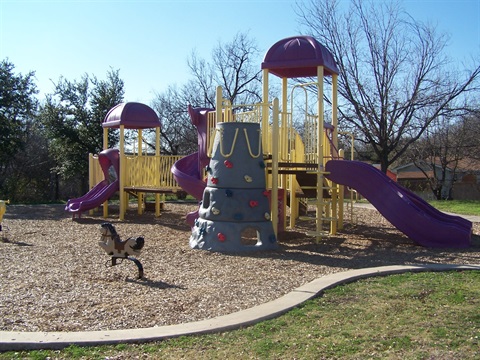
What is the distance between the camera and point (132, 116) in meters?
16.2

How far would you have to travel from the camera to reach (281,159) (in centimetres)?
1155

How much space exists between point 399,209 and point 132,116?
30.7 ft

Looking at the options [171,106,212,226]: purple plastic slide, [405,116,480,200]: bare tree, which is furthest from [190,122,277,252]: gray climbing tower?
[405,116,480,200]: bare tree

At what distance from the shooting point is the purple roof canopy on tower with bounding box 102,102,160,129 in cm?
1606

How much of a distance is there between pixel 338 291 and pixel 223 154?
4484 millimetres

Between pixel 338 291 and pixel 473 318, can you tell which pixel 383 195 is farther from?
pixel 473 318

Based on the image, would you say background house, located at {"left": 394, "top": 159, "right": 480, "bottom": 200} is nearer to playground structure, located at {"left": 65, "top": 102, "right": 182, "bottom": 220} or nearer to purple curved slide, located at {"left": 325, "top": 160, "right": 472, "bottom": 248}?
playground structure, located at {"left": 65, "top": 102, "right": 182, "bottom": 220}

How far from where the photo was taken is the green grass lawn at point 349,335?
415cm

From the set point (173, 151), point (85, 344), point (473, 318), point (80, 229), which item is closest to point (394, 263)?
point (473, 318)

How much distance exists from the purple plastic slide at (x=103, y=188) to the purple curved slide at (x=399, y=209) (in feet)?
27.2

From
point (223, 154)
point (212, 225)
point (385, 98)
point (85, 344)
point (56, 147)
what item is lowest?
point (85, 344)

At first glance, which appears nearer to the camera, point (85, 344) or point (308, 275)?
point (85, 344)

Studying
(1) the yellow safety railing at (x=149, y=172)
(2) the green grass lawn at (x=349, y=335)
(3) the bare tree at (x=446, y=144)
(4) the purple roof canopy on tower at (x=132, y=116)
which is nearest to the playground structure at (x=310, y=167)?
(1) the yellow safety railing at (x=149, y=172)

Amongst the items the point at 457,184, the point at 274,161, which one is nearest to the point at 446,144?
the point at 457,184
